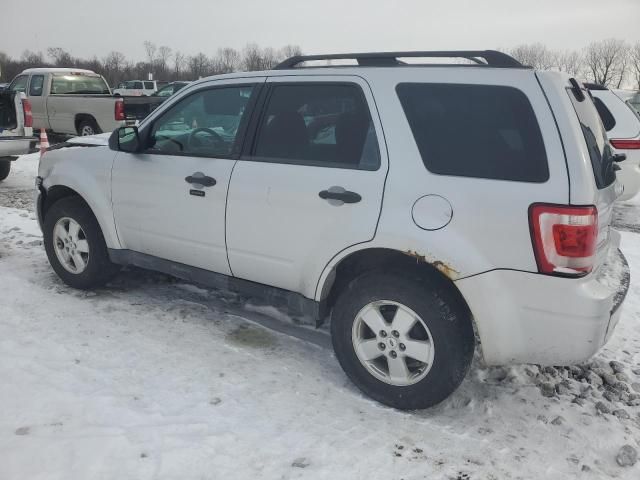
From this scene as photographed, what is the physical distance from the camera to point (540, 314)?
2.64m

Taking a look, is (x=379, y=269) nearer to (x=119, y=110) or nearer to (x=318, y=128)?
(x=318, y=128)

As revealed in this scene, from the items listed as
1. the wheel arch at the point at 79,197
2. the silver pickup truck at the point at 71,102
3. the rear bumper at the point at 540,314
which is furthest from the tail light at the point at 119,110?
the rear bumper at the point at 540,314

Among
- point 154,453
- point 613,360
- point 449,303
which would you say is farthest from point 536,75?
point 154,453

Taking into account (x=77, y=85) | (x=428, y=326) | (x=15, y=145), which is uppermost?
(x=77, y=85)

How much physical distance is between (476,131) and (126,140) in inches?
103

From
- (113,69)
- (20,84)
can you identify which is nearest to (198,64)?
(113,69)

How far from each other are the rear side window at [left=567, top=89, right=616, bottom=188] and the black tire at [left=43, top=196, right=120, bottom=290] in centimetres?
353

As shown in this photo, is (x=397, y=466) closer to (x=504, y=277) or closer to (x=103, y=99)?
(x=504, y=277)

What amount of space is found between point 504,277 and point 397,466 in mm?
1054

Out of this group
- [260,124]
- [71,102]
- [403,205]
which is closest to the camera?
[403,205]

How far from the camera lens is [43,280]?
15.8ft

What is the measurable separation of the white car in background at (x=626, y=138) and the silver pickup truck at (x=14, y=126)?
328 inches

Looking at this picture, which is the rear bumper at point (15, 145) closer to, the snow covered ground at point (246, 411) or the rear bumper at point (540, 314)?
the snow covered ground at point (246, 411)

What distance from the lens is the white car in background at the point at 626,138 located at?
7293 millimetres
